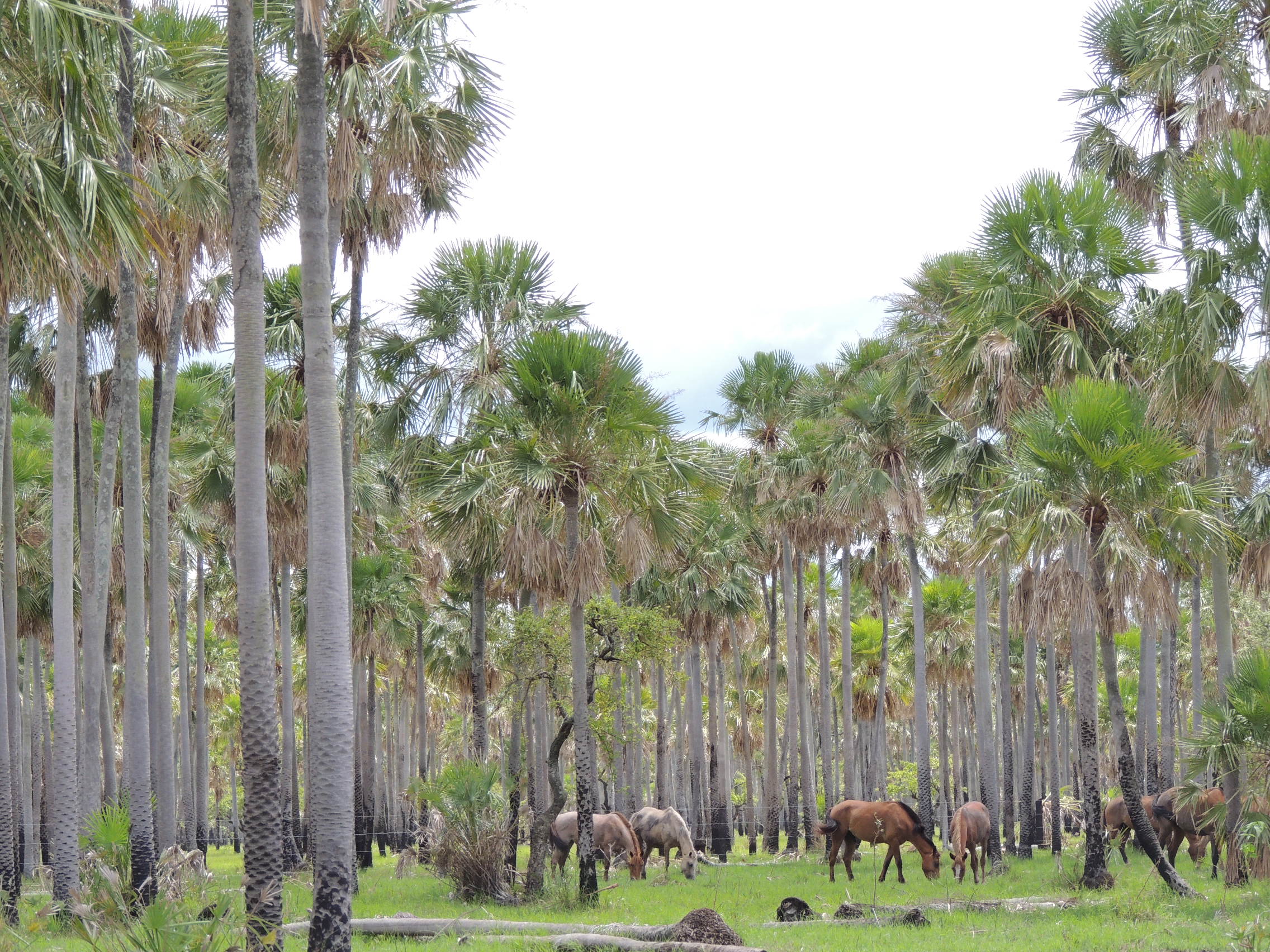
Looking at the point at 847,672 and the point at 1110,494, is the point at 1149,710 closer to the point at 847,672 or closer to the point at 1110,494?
the point at 847,672

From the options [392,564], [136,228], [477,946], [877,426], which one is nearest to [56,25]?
[136,228]

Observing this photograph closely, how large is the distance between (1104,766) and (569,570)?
48.8 metres

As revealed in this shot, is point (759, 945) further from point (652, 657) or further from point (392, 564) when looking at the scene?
point (392, 564)

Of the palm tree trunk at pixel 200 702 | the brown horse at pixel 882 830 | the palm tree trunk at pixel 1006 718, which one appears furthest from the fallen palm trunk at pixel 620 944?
the palm tree trunk at pixel 200 702

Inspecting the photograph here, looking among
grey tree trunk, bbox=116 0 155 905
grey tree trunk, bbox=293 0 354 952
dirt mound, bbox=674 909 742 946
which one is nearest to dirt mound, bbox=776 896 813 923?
dirt mound, bbox=674 909 742 946

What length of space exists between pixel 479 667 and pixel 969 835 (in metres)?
10.7

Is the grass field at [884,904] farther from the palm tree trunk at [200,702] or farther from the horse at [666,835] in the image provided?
the palm tree trunk at [200,702]

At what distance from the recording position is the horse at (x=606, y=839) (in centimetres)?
2402

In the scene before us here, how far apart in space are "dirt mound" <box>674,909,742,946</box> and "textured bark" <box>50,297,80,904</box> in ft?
28.0

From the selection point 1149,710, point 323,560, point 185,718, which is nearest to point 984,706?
point 1149,710

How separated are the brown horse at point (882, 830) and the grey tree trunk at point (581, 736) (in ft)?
25.7

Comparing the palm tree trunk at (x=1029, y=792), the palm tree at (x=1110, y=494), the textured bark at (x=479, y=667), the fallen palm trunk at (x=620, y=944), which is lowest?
the palm tree trunk at (x=1029, y=792)

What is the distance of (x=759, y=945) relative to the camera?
43.1 feet

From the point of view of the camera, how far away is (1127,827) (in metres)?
25.8
